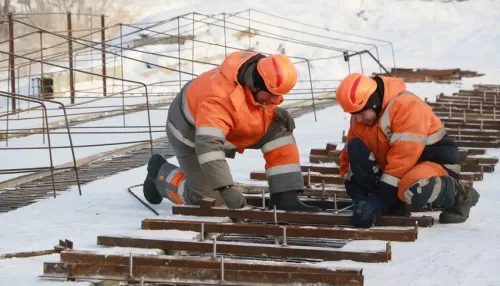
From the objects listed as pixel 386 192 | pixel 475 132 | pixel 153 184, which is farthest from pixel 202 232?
pixel 475 132

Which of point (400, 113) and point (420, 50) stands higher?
point (420, 50)

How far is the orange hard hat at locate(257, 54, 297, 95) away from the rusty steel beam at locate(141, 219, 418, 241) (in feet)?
3.10

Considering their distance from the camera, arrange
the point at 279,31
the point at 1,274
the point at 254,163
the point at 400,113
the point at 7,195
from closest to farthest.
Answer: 1. the point at 1,274
2. the point at 400,113
3. the point at 7,195
4. the point at 254,163
5. the point at 279,31

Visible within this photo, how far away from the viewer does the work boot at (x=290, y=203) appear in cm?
713

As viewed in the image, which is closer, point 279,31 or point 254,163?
point 254,163

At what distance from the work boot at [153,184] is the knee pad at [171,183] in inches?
1.8

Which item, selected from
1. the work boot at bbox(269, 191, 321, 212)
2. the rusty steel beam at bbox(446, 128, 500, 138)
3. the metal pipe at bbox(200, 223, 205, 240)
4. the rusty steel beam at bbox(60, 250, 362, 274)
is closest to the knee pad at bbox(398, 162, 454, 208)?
the work boot at bbox(269, 191, 321, 212)

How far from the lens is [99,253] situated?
5.39 meters

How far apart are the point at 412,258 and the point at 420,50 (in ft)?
78.5

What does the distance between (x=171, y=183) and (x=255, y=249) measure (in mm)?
1919

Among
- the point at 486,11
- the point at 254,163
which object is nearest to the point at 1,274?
the point at 254,163

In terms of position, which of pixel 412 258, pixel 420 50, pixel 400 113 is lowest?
pixel 412 258

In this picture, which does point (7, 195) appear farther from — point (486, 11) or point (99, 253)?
point (486, 11)

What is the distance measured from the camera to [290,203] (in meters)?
7.14
